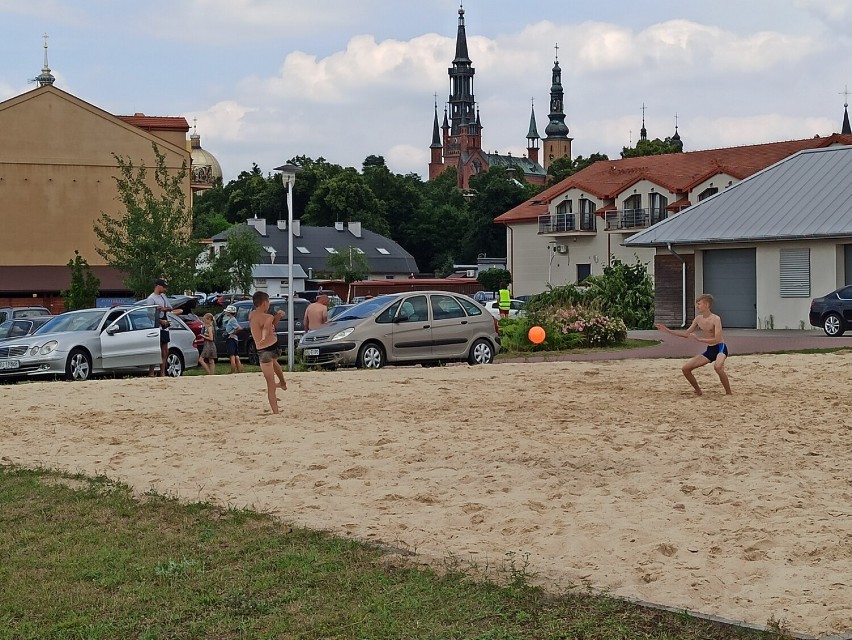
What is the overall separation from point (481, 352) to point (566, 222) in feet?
169

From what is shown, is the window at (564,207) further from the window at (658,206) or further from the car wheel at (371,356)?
the car wheel at (371,356)

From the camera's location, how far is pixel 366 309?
2509 centimetres

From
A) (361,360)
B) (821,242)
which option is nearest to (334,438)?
(361,360)

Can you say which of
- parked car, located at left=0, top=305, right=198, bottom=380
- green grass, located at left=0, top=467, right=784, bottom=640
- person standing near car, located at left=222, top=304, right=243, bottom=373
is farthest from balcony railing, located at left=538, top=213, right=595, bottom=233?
green grass, located at left=0, top=467, right=784, bottom=640

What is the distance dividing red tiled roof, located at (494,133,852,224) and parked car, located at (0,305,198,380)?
44339mm

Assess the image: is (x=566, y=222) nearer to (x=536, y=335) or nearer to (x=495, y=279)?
(x=495, y=279)

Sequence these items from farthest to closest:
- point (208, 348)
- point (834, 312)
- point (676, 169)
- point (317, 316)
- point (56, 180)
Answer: point (676, 169) < point (56, 180) < point (834, 312) < point (208, 348) < point (317, 316)

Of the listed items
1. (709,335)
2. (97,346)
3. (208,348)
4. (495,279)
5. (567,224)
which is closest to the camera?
(709,335)

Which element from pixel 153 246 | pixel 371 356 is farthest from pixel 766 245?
pixel 153 246

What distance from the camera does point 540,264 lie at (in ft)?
263

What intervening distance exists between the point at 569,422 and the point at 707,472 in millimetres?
3748

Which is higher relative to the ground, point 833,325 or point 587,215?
point 587,215

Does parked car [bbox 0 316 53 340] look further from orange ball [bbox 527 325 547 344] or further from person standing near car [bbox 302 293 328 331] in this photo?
orange ball [bbox 527 325 547 344]

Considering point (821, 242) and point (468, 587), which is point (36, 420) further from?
point (821, 242)
